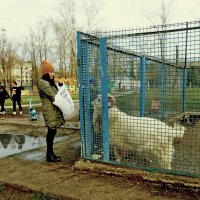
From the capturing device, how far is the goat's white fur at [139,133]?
4574 millimetres

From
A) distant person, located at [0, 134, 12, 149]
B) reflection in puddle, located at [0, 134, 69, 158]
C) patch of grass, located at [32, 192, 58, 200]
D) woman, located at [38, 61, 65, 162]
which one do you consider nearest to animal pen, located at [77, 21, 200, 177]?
woman, located at [38, 61, 65, 162]

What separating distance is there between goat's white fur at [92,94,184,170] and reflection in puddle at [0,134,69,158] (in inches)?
101

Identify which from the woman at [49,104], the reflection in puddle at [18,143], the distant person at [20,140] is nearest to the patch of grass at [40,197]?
the woman at [49,104]

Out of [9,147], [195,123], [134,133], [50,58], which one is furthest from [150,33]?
[50,58]

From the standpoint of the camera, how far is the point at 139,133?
473 cm

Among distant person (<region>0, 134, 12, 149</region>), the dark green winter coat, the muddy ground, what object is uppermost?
the dark green winter coat

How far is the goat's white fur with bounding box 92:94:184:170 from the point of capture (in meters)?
4.57

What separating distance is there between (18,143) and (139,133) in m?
4.00

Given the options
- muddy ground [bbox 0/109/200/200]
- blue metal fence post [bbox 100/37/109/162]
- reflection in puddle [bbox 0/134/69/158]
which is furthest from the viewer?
reflection in puddle [bbox 0/134/69/158]

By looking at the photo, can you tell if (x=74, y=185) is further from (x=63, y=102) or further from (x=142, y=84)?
(x=142, y=84)

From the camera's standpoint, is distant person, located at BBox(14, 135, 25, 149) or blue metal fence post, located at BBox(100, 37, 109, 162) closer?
blue metal fence post, located at BBox(100, 37, 109, 162)

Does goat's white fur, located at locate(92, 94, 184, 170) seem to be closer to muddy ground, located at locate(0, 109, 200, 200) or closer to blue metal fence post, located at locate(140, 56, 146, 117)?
muddy ground, located at locate(0, 109, 200, 200)

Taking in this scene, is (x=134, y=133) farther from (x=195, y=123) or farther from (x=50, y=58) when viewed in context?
(x=50, y=58)

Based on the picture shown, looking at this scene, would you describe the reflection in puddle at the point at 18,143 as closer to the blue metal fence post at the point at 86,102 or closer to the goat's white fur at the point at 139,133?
the blue metal fence post at the point at 86,102
